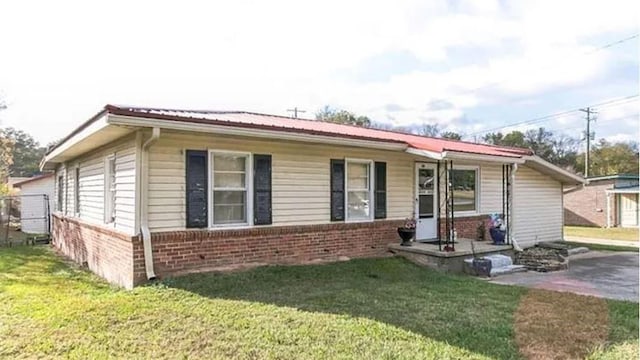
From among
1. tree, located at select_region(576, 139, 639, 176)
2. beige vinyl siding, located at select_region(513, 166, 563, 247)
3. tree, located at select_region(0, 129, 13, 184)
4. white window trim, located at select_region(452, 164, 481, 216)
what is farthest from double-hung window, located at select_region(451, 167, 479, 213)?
tree, located at select_region(576, 139, 639, 176)

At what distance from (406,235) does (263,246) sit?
10.9 ft

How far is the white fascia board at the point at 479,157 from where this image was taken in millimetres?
9773

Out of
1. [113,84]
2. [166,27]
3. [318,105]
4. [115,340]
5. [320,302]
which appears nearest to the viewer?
[115,340]

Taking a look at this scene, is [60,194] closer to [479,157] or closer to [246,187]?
[246,187]

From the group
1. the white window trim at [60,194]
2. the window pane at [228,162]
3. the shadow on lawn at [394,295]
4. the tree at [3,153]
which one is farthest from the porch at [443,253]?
the tree at [3,153]

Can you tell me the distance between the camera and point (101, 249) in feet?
29.8

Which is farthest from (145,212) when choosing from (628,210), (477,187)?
(628,210)

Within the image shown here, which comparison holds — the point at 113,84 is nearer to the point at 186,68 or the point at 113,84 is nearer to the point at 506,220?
the point at 186,68

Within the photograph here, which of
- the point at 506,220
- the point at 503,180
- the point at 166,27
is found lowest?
the point at 506,220

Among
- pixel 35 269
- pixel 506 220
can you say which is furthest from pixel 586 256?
pixel 35 269

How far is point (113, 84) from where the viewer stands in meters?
18.1

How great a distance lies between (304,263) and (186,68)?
8.33 metres

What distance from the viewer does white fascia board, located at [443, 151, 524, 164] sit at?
977cm

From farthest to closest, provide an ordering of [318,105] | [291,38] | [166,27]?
[318,105] → [291,38] → [166,27]
